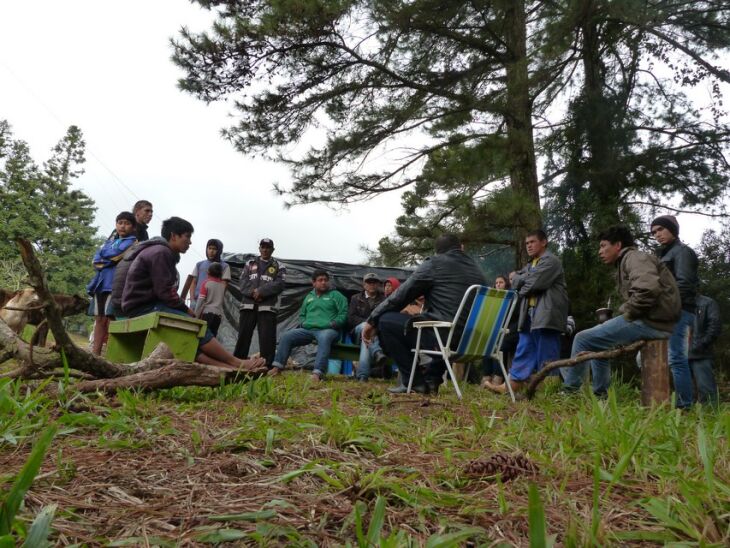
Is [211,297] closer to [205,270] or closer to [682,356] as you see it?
[205,270]

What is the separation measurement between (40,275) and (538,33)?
809 cm

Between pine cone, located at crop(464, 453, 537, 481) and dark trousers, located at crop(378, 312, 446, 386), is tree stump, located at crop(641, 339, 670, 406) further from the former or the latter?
pine cone, located at crop(464, 453, 537, 481)

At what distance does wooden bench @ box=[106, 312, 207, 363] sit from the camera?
13.7 ft

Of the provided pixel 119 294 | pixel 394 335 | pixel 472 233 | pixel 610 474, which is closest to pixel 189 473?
pixel 610 474

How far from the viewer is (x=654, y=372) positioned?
400 centimetres

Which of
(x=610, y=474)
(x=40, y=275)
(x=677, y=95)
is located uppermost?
(x=677, y=95)

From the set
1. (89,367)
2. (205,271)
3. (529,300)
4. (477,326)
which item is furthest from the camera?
(205,271)

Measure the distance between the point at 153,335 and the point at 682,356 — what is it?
4130 millimetres

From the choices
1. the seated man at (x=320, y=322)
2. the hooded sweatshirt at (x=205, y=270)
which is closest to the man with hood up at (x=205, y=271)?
the hooded sweatshirt at (x=205, y=270)

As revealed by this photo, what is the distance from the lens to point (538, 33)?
8.60m

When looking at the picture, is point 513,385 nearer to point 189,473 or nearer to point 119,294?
point 119,294

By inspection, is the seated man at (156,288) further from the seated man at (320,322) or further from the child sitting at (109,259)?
the seated man at (320,322)

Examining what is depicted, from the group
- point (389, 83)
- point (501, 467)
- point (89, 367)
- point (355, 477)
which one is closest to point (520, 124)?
point (389, 83)

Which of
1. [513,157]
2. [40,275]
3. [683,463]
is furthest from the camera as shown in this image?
[513,157]
